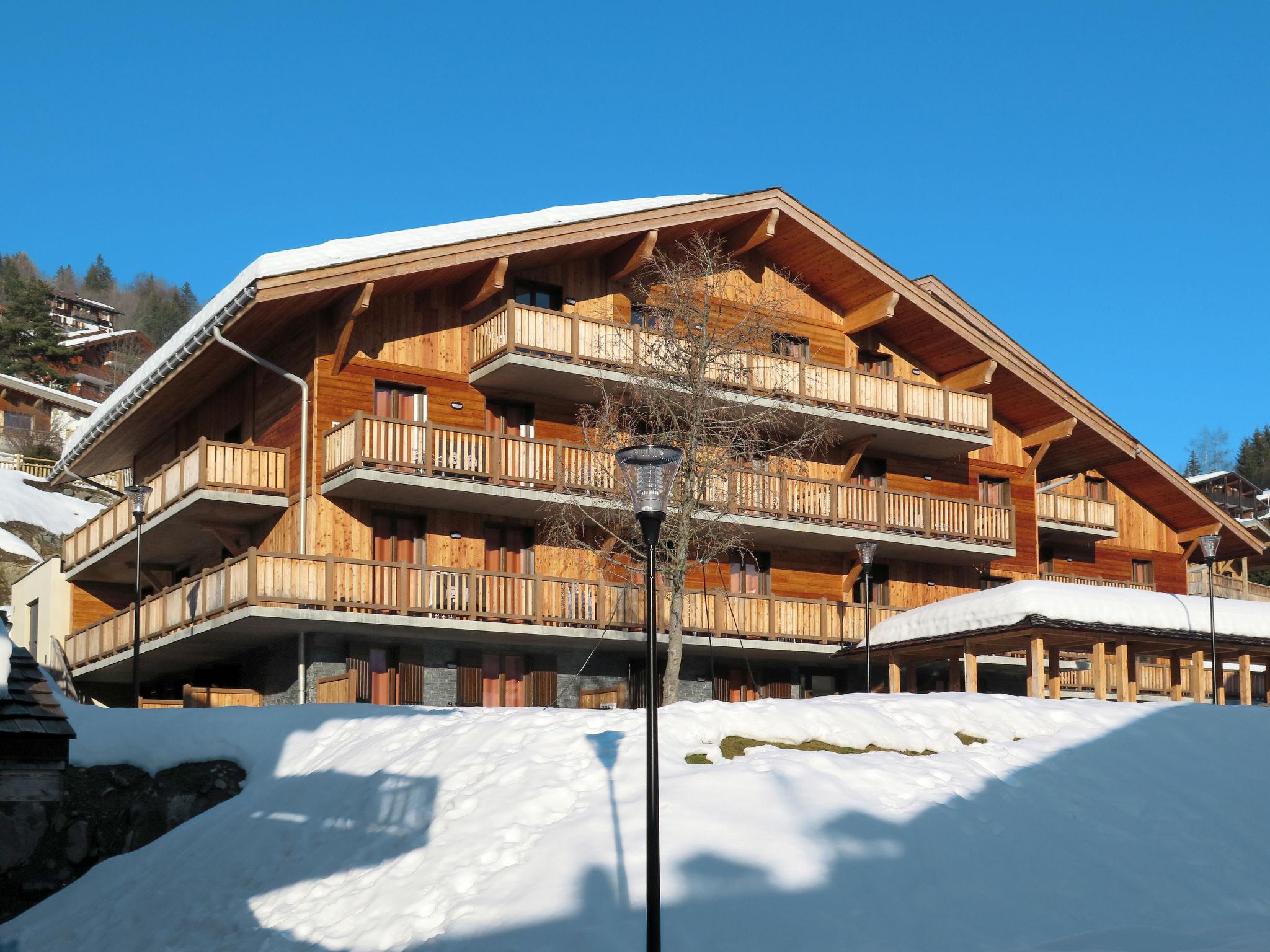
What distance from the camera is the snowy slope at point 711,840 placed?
13164 millimetres

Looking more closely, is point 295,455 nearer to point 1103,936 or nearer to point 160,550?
point 160,550

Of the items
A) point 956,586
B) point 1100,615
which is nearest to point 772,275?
point 956,586

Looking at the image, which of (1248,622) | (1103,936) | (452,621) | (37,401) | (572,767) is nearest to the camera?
(1103,936)

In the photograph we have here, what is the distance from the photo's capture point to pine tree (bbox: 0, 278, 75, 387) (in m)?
84.5

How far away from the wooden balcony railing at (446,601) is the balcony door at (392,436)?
6.08 feet

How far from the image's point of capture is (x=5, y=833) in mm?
17078

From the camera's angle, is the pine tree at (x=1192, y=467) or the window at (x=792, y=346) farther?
the pine tree at (x=1192, y=467)

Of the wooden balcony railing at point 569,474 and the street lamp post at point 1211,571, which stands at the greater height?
the wooden balcony railing at point 569,474

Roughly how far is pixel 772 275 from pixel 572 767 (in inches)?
755

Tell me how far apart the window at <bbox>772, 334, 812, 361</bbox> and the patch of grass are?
1571 cm

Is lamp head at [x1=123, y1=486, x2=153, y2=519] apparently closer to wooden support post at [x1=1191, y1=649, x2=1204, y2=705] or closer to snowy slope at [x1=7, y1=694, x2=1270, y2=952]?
snowy slope at [x1=7, y1=694, x2=1270, y2=952]

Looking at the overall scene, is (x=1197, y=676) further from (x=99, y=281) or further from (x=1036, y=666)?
(x=99, y=281)

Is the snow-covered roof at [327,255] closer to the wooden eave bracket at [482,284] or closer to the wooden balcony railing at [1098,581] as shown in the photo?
the wooden eave bracket at [482,284]

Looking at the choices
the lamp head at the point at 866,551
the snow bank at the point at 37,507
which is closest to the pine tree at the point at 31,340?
the snow bank at the point at 37,507
